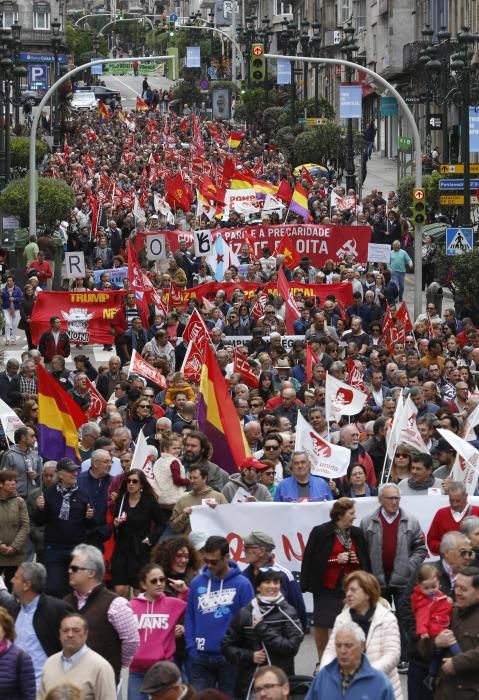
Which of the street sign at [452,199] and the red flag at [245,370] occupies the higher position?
the street sign at [452,199]

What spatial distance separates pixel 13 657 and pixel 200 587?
1.49 meters

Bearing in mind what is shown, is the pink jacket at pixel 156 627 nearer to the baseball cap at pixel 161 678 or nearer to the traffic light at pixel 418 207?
the baseball cap at pixel 161 678

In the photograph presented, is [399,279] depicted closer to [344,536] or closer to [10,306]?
[10,306]

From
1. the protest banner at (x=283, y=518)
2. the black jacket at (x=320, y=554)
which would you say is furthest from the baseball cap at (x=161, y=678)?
the protest banner at (x=283, y=518)

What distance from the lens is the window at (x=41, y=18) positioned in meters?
132

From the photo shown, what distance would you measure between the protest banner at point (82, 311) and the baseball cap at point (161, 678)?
678 inches

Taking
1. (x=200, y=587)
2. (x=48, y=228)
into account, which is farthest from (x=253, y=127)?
(x=200, y=587)

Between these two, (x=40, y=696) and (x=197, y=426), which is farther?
(x=197, y=426)

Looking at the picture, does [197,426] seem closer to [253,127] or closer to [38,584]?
[38,584]

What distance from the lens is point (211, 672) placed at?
10.5 meters

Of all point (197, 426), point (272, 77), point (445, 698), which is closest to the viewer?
point (445, 698)

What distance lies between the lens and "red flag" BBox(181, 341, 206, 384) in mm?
20500

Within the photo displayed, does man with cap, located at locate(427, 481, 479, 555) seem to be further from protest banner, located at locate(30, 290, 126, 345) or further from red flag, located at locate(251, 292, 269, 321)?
protest banner, located at locate(30, 290, 126, 345)

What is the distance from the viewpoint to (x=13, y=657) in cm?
927
